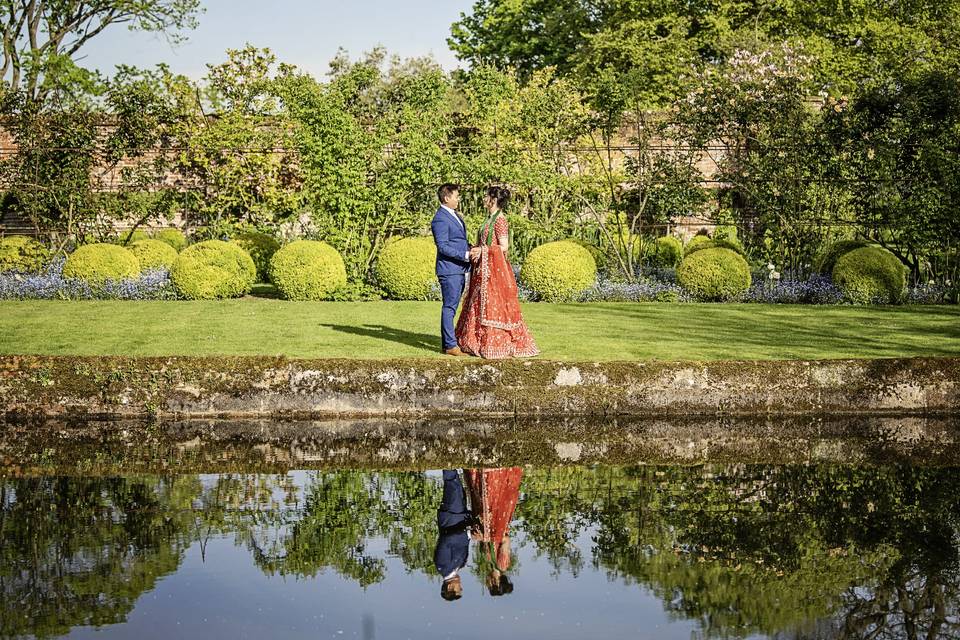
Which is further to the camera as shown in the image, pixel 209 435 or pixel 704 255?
pixel 704 255

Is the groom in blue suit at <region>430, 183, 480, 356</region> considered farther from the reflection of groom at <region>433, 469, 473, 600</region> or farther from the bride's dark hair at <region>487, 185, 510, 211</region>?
the reflection of groom at <region>433, 469, 473, 600</region>

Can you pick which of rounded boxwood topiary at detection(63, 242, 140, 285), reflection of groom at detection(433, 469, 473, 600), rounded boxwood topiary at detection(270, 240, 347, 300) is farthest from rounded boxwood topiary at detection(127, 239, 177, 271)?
reflection of groom at detection(433, 469, 473, 600)

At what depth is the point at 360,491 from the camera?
672 centimetres

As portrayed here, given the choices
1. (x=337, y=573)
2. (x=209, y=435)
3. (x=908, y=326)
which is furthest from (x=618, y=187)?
(x=337, y=573)

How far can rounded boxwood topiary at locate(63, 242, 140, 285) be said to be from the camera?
1673cm

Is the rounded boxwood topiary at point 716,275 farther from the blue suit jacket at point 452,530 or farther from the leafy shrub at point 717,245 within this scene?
the blue suit jacket at point 452,530

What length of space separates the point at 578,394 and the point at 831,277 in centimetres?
879

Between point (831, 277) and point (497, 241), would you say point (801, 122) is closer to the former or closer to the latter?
point (831, 277)

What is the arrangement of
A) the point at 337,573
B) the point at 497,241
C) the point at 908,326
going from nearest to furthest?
1. the point at 337,573
2. the point at 497,241
3. the point at 908,326

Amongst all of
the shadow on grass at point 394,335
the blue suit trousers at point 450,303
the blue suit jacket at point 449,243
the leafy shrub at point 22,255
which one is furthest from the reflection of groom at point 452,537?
the leafy shrub at point 22,255

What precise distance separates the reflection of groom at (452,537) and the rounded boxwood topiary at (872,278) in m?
10.9

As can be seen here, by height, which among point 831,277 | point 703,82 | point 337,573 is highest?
point 703,82

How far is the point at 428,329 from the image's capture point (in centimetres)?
1270

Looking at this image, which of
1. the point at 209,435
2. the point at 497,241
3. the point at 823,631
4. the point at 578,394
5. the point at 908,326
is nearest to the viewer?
the point at 823,631
